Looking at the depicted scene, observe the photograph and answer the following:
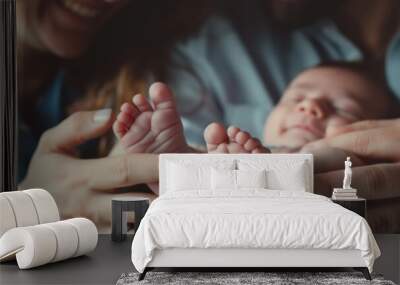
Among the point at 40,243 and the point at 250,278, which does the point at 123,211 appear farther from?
the point at 250,278

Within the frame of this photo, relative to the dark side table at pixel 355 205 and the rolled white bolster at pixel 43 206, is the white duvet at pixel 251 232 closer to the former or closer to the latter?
the rolled white bolster at pixel 43 206

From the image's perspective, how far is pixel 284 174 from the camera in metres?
7.21

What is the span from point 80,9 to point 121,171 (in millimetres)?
1971

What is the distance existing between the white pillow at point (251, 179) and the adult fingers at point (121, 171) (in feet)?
4.08

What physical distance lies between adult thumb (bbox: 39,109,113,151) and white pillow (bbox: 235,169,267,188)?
6.00 feet

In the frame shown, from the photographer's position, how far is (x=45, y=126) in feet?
26.3

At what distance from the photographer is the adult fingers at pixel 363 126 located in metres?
7.81

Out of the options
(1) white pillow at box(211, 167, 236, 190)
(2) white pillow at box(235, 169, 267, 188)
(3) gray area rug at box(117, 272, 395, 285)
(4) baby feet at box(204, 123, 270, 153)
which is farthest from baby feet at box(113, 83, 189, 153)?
(3) gray area rug at box(117, 272, 395, 285)

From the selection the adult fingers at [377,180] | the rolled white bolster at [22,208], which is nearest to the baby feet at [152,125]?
the adult fingers at [377,180]

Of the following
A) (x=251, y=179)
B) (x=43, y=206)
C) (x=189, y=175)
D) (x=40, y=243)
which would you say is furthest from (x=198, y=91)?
(x=40, y=243)

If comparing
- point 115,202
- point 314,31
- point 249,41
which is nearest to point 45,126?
point 115,202

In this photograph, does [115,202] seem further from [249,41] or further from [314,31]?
[314,31]

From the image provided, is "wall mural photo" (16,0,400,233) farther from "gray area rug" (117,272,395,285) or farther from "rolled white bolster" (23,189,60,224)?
"gray area rug" (117,272,395,285)

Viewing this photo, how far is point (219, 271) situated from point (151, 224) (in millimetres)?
728
